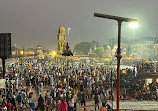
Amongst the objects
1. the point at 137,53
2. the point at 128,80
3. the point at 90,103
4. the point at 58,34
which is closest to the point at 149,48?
the point at 137,53

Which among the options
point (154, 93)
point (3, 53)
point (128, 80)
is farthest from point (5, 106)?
point (128, 80)

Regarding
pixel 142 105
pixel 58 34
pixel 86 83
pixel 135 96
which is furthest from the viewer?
pixel 58 34

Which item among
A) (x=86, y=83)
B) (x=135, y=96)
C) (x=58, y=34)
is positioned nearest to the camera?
(x=135, y=96)

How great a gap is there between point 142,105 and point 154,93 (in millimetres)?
7277

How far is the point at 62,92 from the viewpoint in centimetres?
1518

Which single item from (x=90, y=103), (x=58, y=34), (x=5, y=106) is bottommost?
(x=90, y=103)

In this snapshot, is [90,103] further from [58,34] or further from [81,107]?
[58,34]

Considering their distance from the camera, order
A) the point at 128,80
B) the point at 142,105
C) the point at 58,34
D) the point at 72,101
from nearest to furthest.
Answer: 1. the point at 142,105
2. the point at 72,101
3. the point at 128,80
4. the point at 58,34

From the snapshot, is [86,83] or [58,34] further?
[58,34]

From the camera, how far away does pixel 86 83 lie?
2088 cm

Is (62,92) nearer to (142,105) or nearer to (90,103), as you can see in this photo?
(90,103)

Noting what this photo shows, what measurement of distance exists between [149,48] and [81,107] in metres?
157

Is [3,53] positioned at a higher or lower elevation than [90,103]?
higher

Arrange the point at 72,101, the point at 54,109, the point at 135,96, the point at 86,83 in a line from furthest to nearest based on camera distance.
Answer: the point at 86,83 → the point at 135,96 → the point at 54,109 → the point at 72,101
